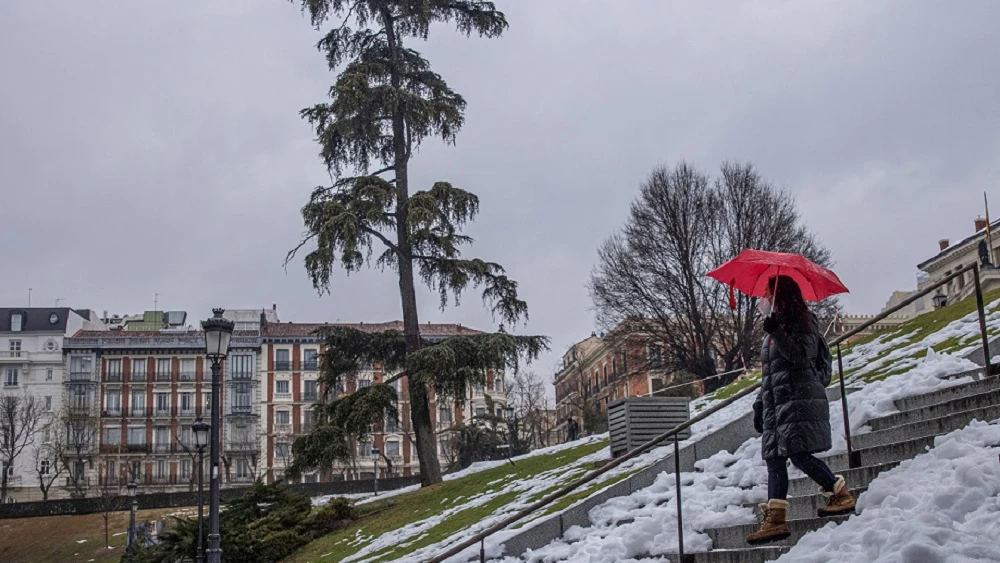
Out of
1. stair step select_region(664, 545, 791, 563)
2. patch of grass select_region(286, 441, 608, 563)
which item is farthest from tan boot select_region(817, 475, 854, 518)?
patch of grass select_region(286, 441, 608, 563)

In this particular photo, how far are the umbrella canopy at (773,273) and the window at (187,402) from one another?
7869 centimetres

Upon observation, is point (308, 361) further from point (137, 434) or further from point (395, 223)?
point (395, 223)

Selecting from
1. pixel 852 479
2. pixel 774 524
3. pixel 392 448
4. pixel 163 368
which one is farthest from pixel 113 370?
pixel 774 524

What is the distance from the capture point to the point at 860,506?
296 inches

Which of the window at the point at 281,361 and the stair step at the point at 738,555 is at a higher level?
the window at the point at 281,361

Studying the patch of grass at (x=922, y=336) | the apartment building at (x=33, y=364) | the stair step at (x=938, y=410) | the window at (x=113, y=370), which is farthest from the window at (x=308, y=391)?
the stair step at (x=938, y=410)

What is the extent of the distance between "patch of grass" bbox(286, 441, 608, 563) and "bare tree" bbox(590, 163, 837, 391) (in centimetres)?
1662

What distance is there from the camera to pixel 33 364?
82.4 meters

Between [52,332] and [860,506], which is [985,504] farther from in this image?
[52,332]

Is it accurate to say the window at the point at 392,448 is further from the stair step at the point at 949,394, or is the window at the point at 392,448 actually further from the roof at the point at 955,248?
the stair step at the point at 949,394

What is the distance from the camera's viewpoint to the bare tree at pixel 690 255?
126 feet

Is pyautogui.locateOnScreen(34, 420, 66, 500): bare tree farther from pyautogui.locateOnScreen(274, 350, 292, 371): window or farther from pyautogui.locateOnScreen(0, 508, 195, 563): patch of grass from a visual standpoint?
pyautogui.locateOnScreen(0, 508, 195, 563): patch of grass

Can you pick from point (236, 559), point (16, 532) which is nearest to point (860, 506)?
point (236, 559)

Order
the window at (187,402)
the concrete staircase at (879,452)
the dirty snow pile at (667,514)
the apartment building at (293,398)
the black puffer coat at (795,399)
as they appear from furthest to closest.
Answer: the window at (187,402)
the apartment building at (293,398)
the dirty snow pile at (667,514)
the concrete staircase at (879,452)
the black puffer coat at (795,399)
